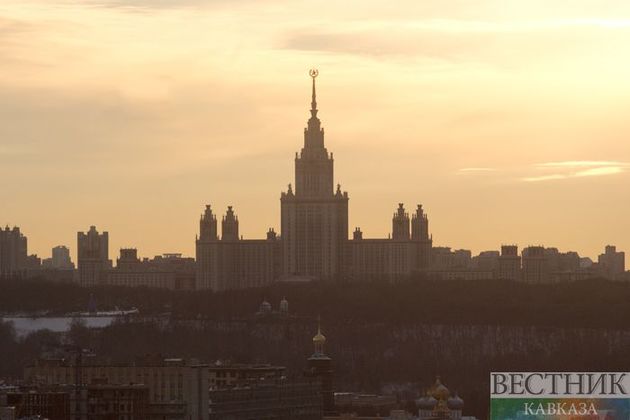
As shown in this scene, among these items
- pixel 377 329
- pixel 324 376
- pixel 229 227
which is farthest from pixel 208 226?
pixel 324 376

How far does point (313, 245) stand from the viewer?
175500mm

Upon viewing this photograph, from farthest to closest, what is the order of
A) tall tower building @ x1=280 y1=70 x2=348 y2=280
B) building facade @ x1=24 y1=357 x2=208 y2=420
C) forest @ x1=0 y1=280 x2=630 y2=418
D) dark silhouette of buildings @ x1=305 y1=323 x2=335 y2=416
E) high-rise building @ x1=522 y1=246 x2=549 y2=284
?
high-rise building @ x1=522 y1=246 x2=549 y2=284 → tall tower building @ x1=280 y1=70 x2=348 y2=280 → forest @ x1=0 y1=280 x2=630 y2=418 → dark silhouette of buildings @ x1=305 y1=323 x2=335 y2=416 → building facade @ x1=24 y1=357 x2=208 y2=420

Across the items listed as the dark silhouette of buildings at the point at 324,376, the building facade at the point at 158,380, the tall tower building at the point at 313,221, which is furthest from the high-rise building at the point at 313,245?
the building facade at the point at 158,380

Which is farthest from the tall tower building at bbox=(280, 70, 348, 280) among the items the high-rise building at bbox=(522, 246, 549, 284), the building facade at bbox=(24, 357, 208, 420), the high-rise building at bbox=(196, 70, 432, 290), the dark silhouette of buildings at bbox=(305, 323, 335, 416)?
the building facade at bbox=(24, 357, 208, 420)

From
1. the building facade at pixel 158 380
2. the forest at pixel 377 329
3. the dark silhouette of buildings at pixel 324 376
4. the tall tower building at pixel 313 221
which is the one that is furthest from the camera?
the tall tower building at pixel 313 221

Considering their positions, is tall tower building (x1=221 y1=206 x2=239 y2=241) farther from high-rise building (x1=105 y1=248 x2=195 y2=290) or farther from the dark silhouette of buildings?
the dark silhouette of buildings

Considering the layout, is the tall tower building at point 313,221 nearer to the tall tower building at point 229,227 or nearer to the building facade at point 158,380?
the tall tower building at point 229,227

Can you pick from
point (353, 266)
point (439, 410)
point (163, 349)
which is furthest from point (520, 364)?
point (353, 266)

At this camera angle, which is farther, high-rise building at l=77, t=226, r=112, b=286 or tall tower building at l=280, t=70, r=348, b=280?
high-rise building at l=77, t=226, r=112, b=286

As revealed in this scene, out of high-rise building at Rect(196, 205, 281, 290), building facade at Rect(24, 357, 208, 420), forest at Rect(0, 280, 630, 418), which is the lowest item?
building facade at Rect(24, 357, 208, 420)

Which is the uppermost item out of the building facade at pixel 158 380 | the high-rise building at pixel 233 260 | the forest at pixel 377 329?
the high-rise building at pixel 233 260

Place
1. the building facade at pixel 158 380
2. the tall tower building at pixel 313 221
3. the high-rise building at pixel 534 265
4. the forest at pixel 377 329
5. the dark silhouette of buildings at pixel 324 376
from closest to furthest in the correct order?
1. the building facade at pixel 158 380
2. the dark silhouette of buildings at pixel 324 376
3. the forest at pixel 377 329
4. the tall tower building at pixel 313 221
5. the high-rise building at pixel 534 265

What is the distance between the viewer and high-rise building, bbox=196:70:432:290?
175 metres

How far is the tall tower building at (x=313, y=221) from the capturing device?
573 ft
